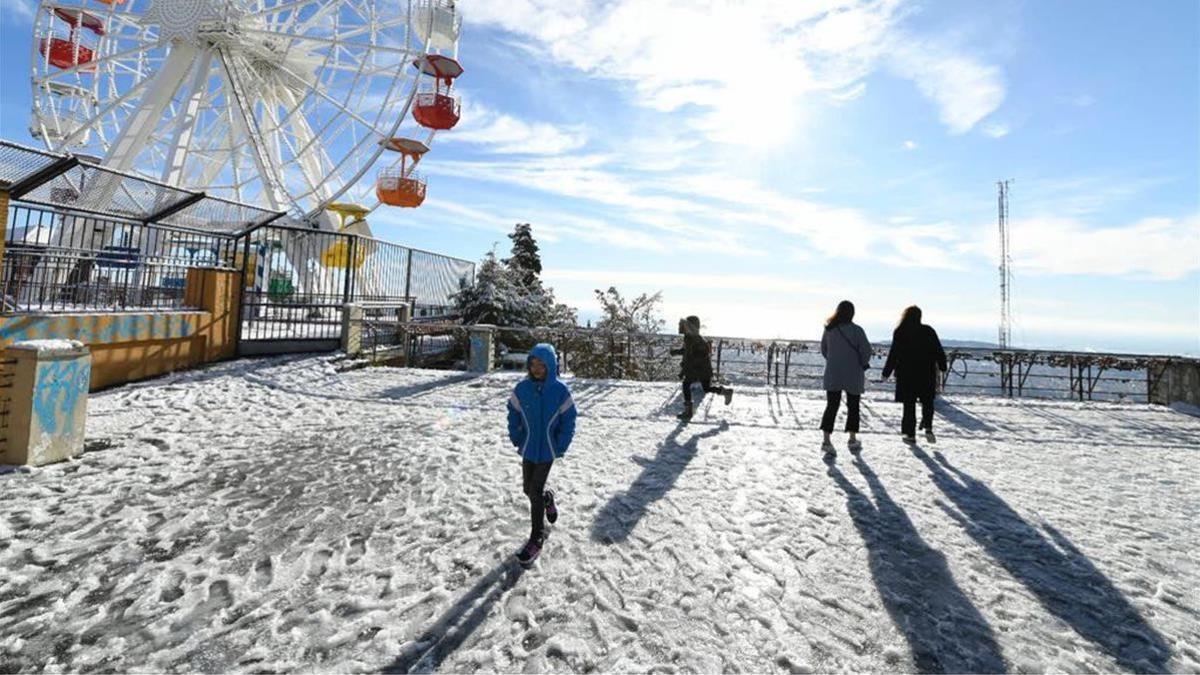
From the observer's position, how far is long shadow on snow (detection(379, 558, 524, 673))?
8.57 ft

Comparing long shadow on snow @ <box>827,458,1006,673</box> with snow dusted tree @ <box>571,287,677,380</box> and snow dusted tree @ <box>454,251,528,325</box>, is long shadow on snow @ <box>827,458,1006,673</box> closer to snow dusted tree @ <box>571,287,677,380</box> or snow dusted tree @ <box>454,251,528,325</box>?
snow dusted tree @ <box>571,287,677,380</box>

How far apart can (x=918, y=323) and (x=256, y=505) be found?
26.0ft

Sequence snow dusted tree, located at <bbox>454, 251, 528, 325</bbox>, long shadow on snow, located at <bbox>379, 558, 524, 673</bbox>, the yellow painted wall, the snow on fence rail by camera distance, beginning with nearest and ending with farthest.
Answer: long shadow on snow, located at <bbox>379, 558, 524, 673</bbox>, the yellow painted wall, the snow on fence rail, snow dusted tree, located at <bbox>454, 251, 528, 325</bbox>

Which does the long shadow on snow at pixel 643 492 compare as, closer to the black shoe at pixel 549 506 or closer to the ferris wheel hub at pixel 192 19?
the black shoe at pixel 549 506

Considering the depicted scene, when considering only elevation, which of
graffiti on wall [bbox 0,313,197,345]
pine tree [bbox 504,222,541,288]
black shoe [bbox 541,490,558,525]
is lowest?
black shoe [bbox 541,490,558,525]

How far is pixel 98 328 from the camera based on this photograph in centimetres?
848

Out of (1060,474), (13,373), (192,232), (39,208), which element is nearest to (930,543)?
(1060,474)

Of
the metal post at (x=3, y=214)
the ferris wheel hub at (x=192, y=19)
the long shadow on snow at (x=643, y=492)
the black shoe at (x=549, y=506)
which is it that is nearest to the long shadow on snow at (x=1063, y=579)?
the long shadow on snow at (x=643, y=492)

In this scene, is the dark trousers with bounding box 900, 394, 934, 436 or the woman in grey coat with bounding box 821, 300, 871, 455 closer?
the woman in grey coat with bounding box 821, 300, 871, 455

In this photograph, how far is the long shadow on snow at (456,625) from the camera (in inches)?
103

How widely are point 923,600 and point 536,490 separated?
2.60m

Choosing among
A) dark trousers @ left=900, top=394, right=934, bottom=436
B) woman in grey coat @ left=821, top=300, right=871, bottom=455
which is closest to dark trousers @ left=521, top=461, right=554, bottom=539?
woman in grey coat @ left=821, top=300, right=871, bottom=455

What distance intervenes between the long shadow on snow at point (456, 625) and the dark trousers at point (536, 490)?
0.32 meters

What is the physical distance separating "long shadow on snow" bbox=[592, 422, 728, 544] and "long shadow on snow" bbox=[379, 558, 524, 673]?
2.94ft
